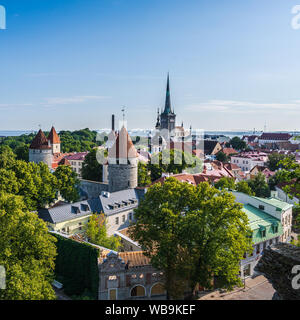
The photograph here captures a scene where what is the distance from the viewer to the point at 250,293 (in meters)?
20.9

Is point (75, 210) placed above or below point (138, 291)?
above

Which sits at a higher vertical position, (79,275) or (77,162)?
(77,162)

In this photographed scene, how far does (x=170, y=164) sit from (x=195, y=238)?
1130 inches

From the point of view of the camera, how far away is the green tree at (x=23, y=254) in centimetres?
1367

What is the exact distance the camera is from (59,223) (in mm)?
26719

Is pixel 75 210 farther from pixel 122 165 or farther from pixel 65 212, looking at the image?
pixel 122 165

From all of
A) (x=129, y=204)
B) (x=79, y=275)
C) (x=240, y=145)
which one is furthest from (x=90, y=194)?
(x=240, y=145)

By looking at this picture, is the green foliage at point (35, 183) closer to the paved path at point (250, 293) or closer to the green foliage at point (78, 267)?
the green foliage at point (78, 267)

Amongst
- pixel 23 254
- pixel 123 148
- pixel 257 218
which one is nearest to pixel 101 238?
pixel 23 254

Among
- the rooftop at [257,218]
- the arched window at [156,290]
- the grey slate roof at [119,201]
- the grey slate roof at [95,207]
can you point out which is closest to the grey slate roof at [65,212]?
the grey slate roof at [95,207]

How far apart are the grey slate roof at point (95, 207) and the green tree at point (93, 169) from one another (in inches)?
392

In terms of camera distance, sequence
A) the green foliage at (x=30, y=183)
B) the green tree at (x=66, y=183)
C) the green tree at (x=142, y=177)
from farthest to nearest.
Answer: the green tree at (x=142, y=177) → the green tree at (x=66, y=183) → the green foliage at (x=30, y=183)

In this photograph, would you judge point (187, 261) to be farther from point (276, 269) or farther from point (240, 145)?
point (240, 145)
